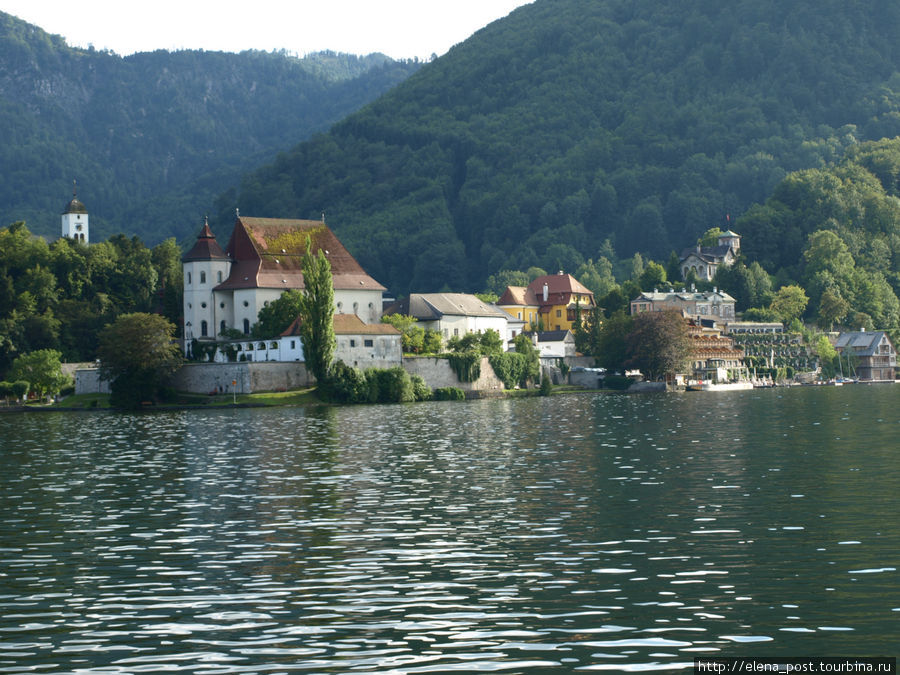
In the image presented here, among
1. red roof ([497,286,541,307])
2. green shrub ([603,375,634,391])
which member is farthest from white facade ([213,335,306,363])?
red roof ([497,286,541,307])

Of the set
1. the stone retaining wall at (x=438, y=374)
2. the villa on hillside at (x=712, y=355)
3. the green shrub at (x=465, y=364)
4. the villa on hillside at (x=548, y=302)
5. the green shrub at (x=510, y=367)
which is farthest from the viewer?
the villa on hillside at (x=548, y=302)

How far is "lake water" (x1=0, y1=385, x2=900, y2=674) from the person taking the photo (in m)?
16.7

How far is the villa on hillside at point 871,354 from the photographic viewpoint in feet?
533

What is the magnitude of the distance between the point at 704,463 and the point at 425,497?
1273 centimetres

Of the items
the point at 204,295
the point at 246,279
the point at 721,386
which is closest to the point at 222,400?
the point at 246,279

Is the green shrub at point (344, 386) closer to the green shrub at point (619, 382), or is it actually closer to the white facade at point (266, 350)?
the white facade at point (266, 350)

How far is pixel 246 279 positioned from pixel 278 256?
5.03 m

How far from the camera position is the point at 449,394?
364ft

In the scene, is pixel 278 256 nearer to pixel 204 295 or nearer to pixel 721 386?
pixel 204 295

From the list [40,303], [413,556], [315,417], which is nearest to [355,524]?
[413,556]

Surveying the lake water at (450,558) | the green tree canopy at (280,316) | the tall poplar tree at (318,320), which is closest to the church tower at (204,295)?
the green tree canopy at (280,316)

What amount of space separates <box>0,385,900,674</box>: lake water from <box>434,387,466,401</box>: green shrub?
6126 cm

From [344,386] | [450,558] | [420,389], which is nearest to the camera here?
[450,558]

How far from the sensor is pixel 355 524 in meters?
28.2
